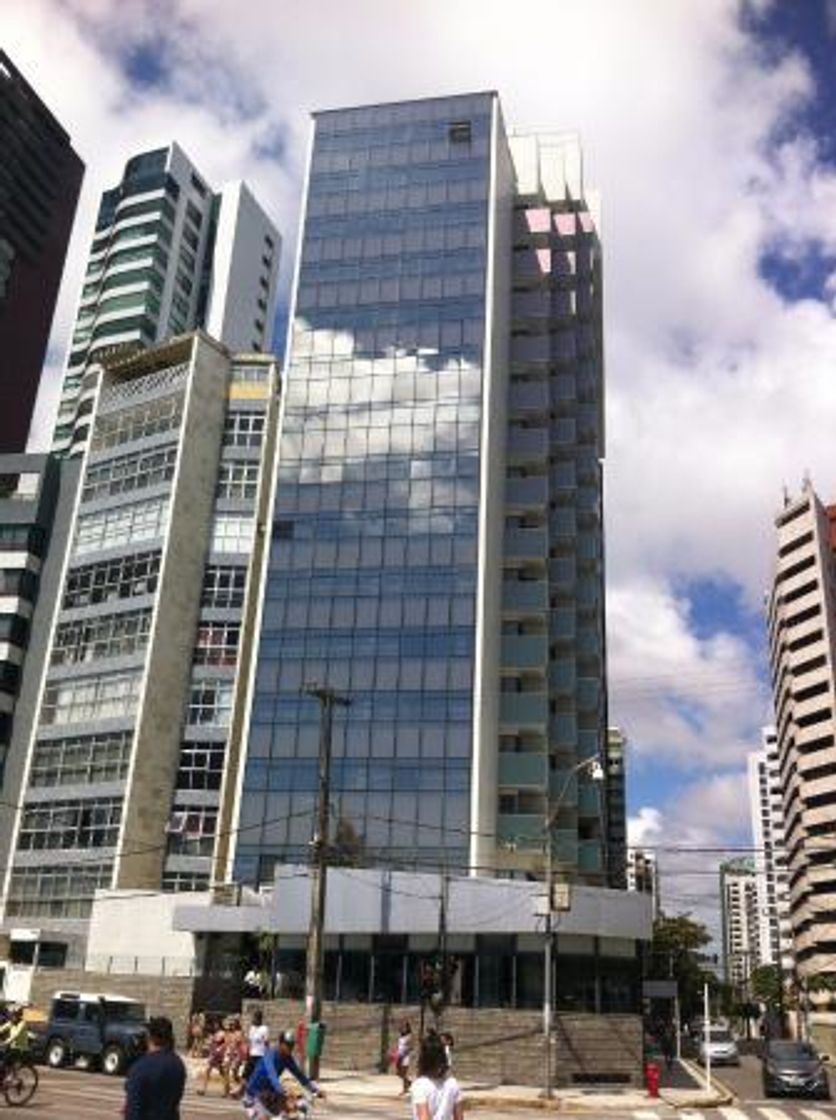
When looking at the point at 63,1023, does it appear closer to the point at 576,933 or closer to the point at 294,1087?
the point at 294,1087

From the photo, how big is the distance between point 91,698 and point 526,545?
26.6m

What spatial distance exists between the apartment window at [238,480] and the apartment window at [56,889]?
23.5 m

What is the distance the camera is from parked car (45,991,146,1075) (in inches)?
1304

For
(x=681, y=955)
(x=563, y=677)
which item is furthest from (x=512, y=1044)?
(x=681, y=955)

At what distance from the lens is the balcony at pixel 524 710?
60656 mm

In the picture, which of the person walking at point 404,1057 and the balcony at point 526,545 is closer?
the person walking at point 404,1057

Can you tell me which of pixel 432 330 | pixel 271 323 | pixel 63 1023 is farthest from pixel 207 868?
pixel 271 323

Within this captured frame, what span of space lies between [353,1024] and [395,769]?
21.8 m

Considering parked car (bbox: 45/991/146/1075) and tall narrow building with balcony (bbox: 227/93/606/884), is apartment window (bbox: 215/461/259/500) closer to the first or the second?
tall narrow building with balcony (bbox: 227/93/606/884)

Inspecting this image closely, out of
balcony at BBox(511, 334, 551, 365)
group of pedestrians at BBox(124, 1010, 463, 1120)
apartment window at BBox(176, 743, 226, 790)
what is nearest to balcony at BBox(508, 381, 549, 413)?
balcony at BBox(511, 334, 551, 365)

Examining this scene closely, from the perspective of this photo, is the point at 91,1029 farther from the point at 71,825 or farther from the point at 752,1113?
the point at 71,825

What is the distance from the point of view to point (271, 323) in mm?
136375

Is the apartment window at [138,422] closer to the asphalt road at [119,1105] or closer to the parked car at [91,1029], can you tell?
the parked car at [91,1029]

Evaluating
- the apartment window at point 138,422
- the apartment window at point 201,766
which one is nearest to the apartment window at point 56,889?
the apartment window at point 201,766
